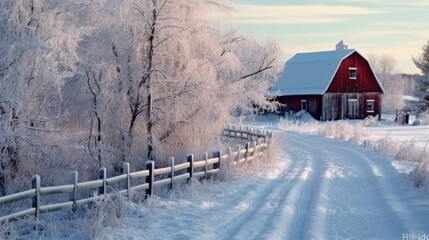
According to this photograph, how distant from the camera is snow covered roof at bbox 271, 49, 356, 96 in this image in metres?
60.8

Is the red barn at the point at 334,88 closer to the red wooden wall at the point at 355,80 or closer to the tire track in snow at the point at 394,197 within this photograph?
the red wooden wall at the point at 355,80

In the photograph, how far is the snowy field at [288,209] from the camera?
35.6 feet

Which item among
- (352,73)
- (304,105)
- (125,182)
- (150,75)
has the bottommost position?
(125,182)

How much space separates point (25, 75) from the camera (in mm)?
15375

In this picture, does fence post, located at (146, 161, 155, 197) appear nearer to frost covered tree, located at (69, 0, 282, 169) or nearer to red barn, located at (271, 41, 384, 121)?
frost covered tree, located at (69, 0, 282, 169)

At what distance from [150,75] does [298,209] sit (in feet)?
27.5

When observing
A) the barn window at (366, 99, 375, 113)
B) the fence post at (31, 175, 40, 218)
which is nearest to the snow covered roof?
the barn window at (366, 99, 375, 113)

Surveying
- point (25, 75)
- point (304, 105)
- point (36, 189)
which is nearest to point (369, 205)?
point (36, 189)

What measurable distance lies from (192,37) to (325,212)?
9824 mm

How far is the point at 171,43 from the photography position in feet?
66.0

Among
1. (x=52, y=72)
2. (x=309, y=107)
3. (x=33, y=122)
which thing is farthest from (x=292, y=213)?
(x=309, y=107)

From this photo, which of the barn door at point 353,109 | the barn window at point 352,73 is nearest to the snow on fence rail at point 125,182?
the barn door at point 353,109

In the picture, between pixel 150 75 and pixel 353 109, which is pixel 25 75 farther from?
pixel 353 109

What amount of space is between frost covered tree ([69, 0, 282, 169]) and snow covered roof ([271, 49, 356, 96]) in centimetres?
3835
